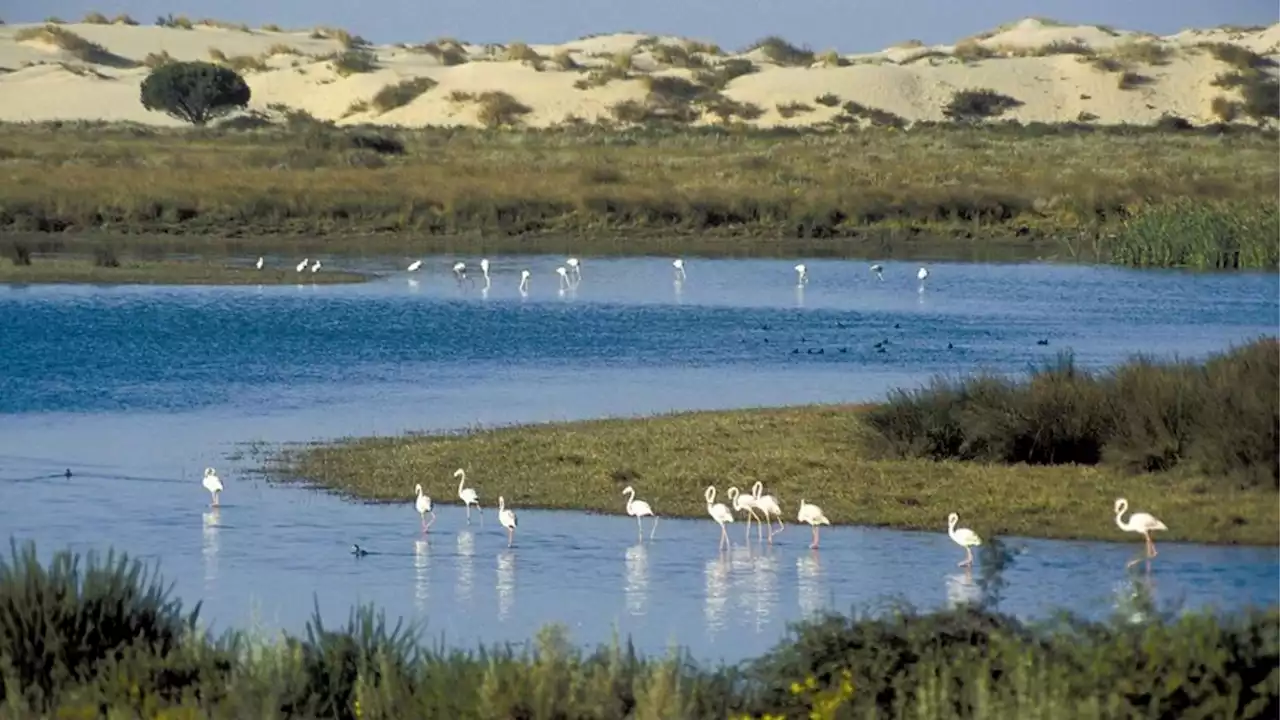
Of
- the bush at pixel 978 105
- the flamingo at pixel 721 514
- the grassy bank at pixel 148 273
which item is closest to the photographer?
the flamingo at pixel 721 514

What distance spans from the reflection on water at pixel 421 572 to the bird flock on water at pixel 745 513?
14.1 inches

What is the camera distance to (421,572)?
14125 mm

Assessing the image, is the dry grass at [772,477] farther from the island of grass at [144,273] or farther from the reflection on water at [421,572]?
the island of grass at [144,273]

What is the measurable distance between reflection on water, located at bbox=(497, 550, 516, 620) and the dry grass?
174 centimetres

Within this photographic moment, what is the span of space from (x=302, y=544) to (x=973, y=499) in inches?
175

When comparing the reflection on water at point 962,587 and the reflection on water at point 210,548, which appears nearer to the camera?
the reflection on water at point 962,587

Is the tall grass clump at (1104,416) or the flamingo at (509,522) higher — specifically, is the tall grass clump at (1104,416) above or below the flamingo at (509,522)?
above

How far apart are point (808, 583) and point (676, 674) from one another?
578 cm

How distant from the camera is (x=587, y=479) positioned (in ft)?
56.6

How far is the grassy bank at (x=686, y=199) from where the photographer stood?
45938 millimetres

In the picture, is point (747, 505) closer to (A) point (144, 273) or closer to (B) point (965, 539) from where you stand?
(B) point (965, 539)

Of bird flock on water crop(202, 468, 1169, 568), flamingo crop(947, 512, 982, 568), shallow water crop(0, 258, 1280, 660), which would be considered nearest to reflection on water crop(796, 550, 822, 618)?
shallow water crop(0, 258, 1280, 660)

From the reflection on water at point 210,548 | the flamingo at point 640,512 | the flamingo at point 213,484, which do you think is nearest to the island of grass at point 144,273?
the flamingo at point 213,484

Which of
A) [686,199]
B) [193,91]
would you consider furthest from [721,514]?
[193,91]
